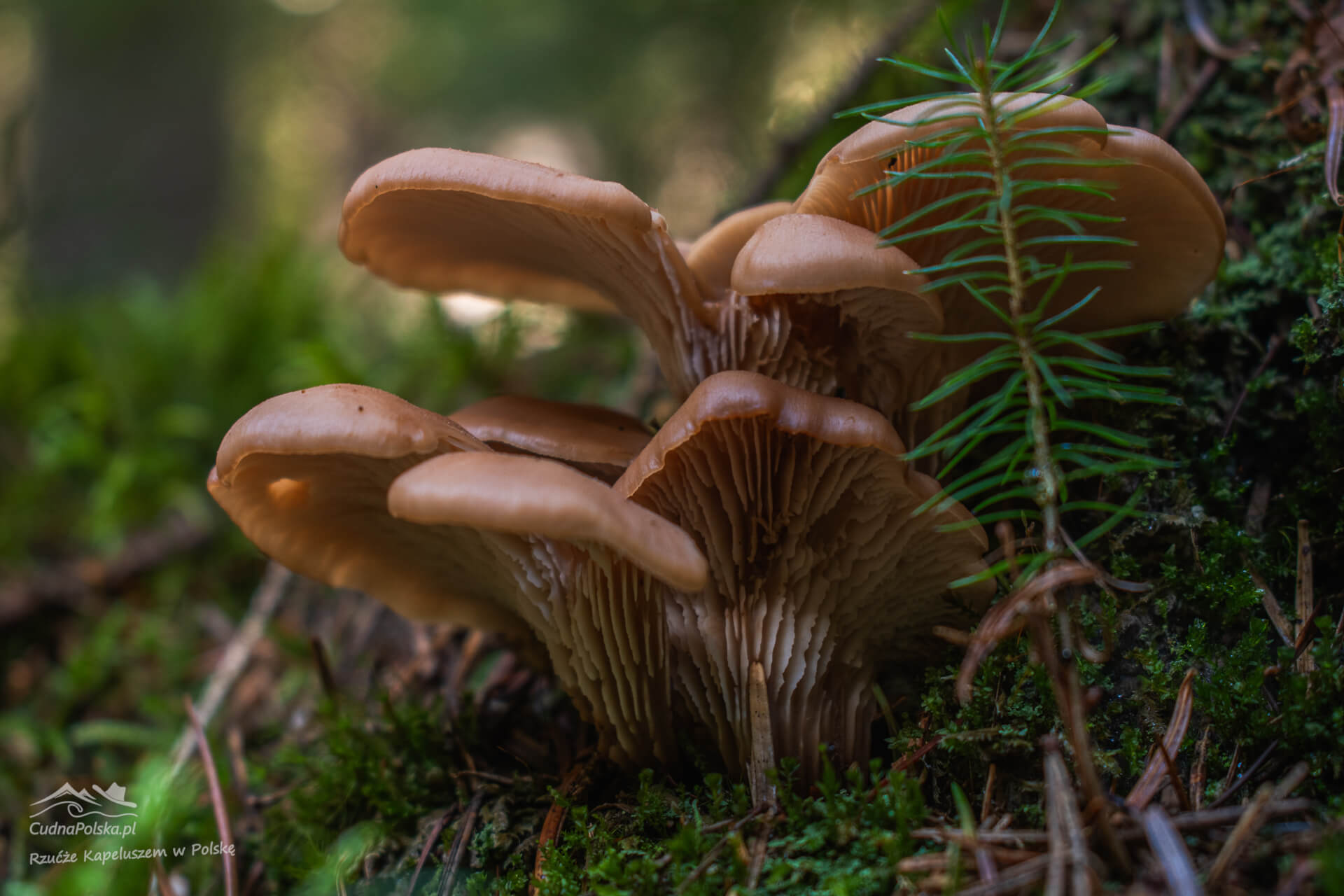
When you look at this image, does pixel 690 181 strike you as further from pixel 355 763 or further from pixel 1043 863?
pixel 1043 863

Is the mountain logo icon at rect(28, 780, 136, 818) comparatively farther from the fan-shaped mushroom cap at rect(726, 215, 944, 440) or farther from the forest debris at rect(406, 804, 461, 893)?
the fan-shaped mushroom cap at rect(726, 215, 944, 440)

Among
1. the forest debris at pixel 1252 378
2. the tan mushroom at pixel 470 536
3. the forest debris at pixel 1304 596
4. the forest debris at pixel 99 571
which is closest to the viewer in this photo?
the tan mushroom at pixel 470 536

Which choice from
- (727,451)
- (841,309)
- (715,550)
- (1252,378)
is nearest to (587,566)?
(715,550)

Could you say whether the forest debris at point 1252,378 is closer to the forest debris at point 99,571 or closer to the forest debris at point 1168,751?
the forest debris at point 1168,751

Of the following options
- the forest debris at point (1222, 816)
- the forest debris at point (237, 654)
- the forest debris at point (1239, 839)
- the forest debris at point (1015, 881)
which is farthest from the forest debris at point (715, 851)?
the forest debris at point (237, 654)

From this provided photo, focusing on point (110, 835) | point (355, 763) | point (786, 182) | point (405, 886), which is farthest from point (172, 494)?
point (786, 182)

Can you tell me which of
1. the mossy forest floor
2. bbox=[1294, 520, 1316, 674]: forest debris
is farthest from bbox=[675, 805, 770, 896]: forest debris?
bbox=[1294, 520, 1316, 674]: forest debris

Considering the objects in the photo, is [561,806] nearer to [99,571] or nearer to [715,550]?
[715,550]

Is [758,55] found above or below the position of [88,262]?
above
